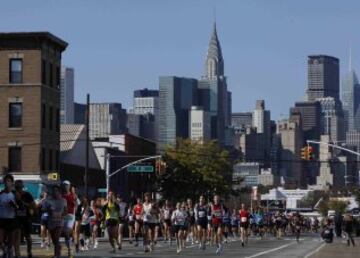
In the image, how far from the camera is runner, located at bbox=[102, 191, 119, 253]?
3158 centimetres

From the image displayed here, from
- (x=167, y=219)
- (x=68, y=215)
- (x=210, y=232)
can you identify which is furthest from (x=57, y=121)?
(x=68, y=215)

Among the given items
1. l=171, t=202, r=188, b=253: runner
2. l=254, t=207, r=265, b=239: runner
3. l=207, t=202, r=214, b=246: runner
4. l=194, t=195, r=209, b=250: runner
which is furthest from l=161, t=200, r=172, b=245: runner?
l=254, t=207, r=265, b=239: runner

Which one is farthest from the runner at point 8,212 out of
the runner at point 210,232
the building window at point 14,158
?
the building window at point 14,158

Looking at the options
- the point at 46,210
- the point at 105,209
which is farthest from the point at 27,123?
the point at 46,210

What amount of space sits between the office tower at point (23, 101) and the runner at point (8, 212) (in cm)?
4817

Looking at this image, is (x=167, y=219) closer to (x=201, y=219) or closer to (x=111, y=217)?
(x=201, y=219)

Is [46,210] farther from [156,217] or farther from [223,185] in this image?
[223,185]

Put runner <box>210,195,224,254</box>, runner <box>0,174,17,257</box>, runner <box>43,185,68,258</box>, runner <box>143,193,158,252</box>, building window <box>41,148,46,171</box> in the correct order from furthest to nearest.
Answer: building window <box>41,148,46,171</box>
runner <box>210,195,224,254</box>
runner <box>143,193,158,252</box>
runner <box>43,185,68,258</box>
runner <box>0,174,17,257</box>

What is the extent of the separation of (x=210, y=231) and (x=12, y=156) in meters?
34.1

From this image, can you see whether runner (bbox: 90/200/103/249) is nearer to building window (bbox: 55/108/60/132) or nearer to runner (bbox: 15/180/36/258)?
runner (bbox: 15/180/36/258)

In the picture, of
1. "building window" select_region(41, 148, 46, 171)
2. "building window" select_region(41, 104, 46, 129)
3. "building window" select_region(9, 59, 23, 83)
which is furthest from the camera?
"building window" select_region(41, 104, 46, 129)

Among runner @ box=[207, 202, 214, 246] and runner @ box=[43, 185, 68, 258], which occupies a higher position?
runner @ box=[43, 185, 68, 258]

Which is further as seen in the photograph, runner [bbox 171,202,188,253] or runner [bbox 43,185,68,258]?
runner [bbox 171,202,188,253]

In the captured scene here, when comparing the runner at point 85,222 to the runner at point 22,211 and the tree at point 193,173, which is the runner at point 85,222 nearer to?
the runner at point 22,211
